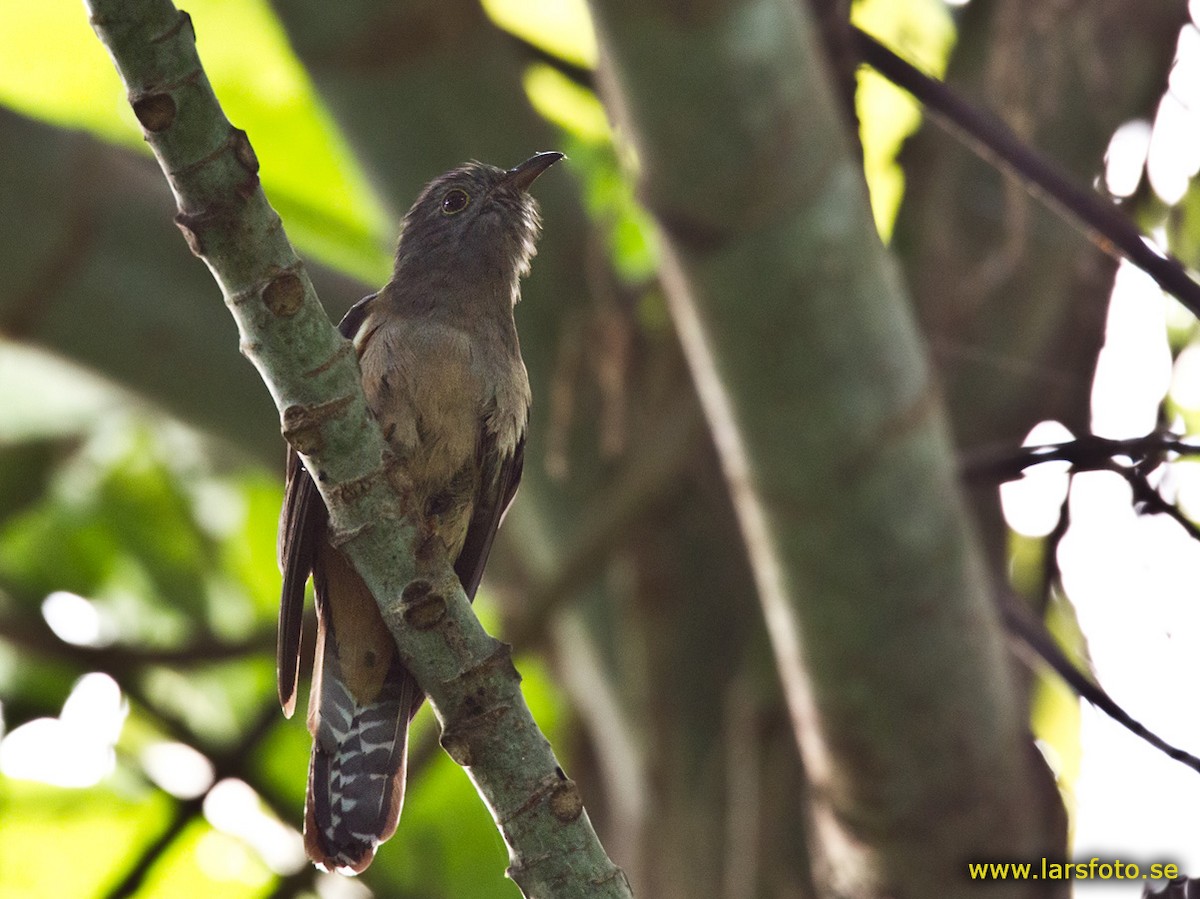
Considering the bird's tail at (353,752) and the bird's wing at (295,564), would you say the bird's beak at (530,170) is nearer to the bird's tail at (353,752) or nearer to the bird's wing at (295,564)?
the bird's wing at (295,564)

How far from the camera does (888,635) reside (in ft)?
10.7

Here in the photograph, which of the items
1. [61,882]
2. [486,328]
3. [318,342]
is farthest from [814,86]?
[61,882]

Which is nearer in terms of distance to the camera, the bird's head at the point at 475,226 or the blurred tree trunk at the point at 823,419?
the blurred tree trunk at the point at 823,419

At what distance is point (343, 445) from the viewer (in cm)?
218

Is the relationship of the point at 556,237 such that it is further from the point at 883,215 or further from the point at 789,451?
the point at 789,451

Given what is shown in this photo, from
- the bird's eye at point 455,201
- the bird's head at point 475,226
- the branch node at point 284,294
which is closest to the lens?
the branch node at point 284,294

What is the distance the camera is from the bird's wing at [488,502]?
3.55 meters

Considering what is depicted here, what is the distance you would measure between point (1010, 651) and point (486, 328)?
188 cm

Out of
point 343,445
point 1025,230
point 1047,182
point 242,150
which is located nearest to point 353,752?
point 343,445

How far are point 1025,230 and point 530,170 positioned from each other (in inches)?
65.9

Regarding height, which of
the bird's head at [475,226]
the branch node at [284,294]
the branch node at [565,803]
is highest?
the bird's head at [475,226]

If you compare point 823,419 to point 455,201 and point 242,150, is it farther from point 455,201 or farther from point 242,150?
point 242,150

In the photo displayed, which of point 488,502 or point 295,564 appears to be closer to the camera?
point 295,564

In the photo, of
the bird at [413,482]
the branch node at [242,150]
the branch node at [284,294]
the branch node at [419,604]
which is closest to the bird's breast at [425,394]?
the bird at [413,482]
